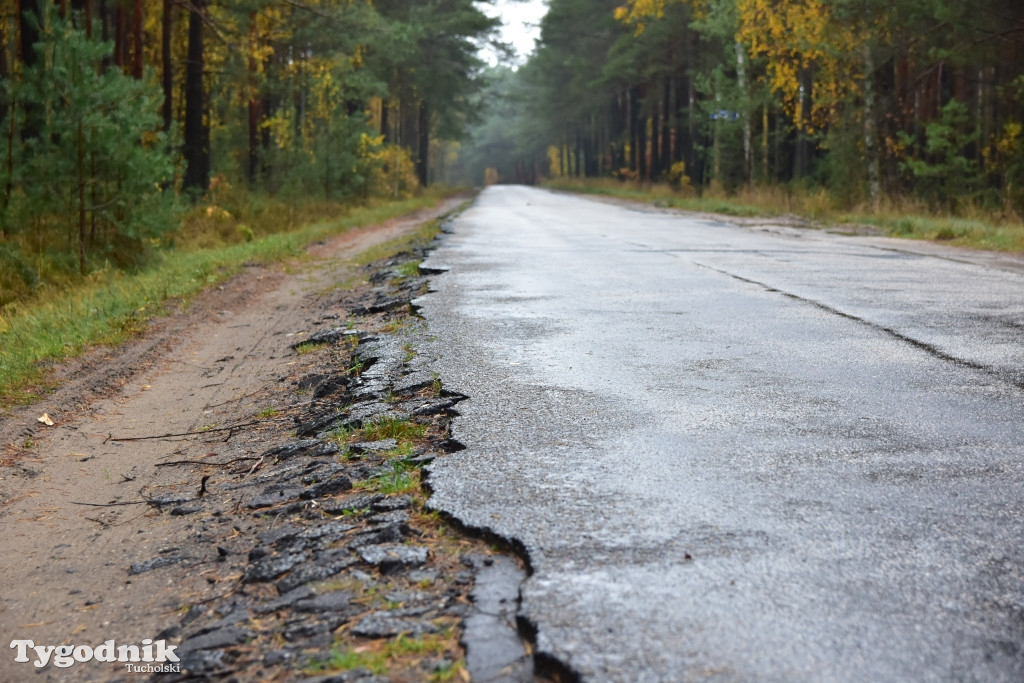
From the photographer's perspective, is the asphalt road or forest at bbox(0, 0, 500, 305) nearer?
the asphalt road

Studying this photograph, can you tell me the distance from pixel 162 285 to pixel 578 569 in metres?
9.08

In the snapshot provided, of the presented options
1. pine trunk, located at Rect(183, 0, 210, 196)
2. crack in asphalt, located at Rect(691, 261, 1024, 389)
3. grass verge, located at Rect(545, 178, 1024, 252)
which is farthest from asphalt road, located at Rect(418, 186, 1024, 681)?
pine trunk, located at Rect(183, 0, 210, 196)

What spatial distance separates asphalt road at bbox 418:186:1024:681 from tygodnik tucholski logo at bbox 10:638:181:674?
101cm

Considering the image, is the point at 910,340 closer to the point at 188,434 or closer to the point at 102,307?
the point at 188,434

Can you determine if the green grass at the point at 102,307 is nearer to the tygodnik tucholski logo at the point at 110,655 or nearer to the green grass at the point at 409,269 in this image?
the green grass at the point at 409,269

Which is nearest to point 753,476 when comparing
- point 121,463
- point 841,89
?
point 121,463

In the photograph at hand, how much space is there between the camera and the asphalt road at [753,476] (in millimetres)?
2414

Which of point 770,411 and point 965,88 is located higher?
point 965,88

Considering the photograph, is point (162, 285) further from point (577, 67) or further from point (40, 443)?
point (577, 67)

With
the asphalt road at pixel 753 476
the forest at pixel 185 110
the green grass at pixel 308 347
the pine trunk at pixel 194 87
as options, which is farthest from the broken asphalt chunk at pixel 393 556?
the pine trunk at pixel 194 87

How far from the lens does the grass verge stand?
1423 centimetres

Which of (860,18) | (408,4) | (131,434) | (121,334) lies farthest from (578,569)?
(408,4)

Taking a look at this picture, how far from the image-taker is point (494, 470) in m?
3.81

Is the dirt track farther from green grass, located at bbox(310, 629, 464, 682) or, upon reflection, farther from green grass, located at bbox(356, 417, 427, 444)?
green grass, located at bbox(310, 629, 464, 682)
